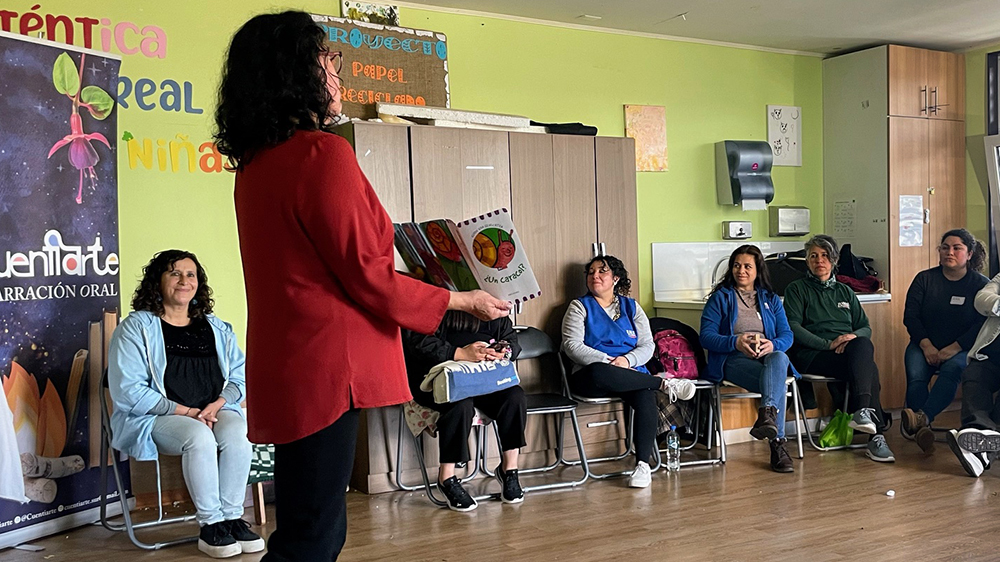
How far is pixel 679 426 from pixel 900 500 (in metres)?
1.19

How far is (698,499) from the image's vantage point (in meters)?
3.94

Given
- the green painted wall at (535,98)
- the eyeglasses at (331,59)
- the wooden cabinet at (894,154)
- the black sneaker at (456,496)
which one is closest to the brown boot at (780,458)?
the black sneaker at (456,496)

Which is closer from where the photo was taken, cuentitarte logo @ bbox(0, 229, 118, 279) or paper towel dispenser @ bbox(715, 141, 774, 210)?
cuentitarte logo @ bbox(0, 229, 118, 279)

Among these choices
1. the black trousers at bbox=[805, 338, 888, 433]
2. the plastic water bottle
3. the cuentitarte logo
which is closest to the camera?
the cuentitarte logo

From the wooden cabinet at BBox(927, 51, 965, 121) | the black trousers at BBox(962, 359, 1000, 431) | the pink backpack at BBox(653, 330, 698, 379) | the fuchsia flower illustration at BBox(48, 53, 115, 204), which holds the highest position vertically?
the wooden cabinet at BBox(927, 51, 965, 121)

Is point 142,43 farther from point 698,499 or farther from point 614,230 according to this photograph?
point 698,499

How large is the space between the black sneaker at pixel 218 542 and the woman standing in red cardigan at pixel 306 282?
1724 millimetres

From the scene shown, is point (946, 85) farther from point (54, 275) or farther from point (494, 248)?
point (54, 275)

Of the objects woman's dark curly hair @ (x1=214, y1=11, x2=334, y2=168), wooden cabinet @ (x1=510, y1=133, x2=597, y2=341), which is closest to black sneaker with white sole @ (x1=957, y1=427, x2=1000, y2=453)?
wooden cabinet @ (x1=510, y1=133, x2=597, y2=341)

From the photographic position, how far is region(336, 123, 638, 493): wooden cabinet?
429cm

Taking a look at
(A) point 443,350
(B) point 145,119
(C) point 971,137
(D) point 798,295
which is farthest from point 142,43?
(C) point 971,137

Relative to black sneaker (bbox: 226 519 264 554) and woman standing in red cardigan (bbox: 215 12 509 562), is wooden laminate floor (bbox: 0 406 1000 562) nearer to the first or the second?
black sneaker (bbox: 226 519 264 554)

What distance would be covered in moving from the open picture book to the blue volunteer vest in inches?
69.2

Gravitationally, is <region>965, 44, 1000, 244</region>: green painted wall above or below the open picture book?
above
